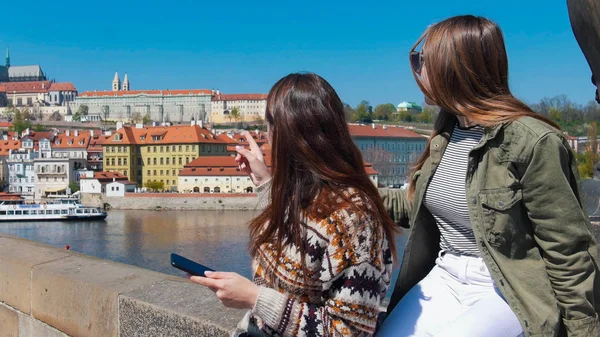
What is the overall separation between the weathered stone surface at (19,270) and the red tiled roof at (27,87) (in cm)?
10058

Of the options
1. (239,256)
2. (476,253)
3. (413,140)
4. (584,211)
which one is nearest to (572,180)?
→ (584,211)

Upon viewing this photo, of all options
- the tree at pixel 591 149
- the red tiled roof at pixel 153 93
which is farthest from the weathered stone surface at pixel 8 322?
the red tiled roof at pixel 153 93

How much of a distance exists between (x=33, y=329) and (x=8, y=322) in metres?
0.19

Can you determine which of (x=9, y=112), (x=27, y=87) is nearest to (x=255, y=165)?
(x=9, y=112)

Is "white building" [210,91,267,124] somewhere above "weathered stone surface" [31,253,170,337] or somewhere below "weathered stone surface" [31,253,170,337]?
above

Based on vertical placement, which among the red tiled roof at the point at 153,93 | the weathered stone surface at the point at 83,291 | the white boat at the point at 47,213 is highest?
the red tiled roof at the point at 153,93

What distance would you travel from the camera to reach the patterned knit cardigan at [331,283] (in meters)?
1.01

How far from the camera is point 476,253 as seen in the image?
1137mm

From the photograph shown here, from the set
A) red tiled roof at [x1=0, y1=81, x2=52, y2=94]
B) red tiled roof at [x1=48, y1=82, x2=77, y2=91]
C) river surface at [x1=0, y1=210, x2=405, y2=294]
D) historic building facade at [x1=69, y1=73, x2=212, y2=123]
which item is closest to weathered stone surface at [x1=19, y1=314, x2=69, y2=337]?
river surface at [x1=0, y1=210, x2=405, y2=294]

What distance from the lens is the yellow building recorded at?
45.2 metres

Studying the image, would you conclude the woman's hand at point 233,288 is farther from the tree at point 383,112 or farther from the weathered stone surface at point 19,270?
the tree at point 383,112

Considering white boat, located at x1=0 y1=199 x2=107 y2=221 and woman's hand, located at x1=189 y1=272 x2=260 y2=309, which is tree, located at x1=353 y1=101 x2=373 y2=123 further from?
A: woman's hand, located at x1=189 y1=272 x2=260 y2=309

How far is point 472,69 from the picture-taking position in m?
1.12

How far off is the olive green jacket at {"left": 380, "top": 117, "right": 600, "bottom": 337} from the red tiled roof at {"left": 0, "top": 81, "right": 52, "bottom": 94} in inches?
4023
